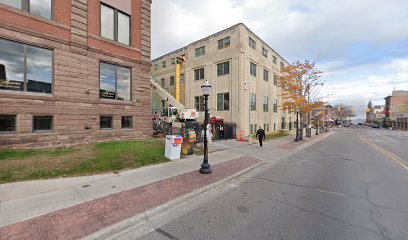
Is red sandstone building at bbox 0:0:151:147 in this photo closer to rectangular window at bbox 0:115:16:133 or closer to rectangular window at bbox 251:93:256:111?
rectangular window at bbox 0:115:16:133

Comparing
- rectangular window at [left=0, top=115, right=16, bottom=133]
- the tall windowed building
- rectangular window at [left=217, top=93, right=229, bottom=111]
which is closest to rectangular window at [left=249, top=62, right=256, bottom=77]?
the tall windowed building

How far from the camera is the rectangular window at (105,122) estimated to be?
12722 mm

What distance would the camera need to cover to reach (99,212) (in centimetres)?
445

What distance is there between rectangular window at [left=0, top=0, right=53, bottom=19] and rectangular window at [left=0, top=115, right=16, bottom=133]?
559 cm

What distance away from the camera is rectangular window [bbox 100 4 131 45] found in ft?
42.2

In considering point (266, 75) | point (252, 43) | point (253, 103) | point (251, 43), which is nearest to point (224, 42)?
point (251, 43)

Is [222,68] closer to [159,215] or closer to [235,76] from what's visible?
[235,76]

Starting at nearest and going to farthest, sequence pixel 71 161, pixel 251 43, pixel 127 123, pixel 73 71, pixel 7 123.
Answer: pixel 71 161 → pixel 7 123 → pixel 73 71 → pixel 127 123 → pixel 251 43

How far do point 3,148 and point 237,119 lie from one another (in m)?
19.3

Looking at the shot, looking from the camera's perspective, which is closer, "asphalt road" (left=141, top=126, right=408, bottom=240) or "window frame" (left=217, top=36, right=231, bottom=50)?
"asphalt road" (left=141, top=126, right=408, bottom=240)

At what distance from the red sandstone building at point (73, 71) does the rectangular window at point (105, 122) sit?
0.21 ft

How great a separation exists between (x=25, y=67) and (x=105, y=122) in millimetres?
4960

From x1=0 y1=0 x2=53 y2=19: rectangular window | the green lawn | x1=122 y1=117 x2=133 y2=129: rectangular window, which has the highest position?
x1=0 y1=0 x2=53 y2=19: rectangular window

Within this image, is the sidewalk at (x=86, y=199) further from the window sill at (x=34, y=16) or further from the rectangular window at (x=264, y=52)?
the rectangular window at (x=264, y=52)
